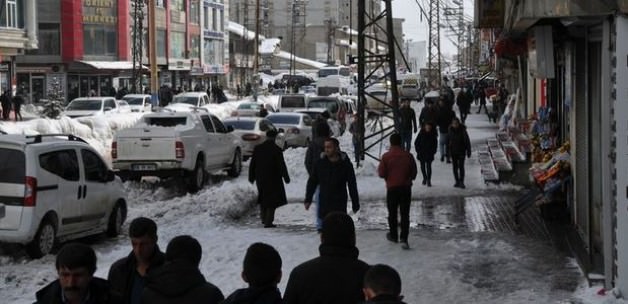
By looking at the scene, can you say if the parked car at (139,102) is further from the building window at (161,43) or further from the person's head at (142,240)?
the person's head at (142,240)

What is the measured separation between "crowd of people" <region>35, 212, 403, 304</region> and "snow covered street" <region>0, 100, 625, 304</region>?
427 cm

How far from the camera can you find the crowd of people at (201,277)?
185 inches

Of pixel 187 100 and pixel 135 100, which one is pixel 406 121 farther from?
pixel 135 100

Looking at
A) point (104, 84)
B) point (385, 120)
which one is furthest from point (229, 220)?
point (104, 84)

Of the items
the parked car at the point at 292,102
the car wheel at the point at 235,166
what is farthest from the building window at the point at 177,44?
the car wheel at the point at 235,166

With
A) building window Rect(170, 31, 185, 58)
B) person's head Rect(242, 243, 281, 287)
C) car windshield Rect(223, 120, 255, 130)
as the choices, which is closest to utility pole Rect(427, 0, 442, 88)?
building window Rect(170, 31, 185, 58)

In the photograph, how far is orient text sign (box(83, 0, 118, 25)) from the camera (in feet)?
215

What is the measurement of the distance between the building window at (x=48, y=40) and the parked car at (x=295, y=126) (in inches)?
1403

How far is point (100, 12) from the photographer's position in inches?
2628

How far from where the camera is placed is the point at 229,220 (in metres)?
15.1

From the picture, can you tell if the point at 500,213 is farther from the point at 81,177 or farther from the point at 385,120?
the point at 385,120

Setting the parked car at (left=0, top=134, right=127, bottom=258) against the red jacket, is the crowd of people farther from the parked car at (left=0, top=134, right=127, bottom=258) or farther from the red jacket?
the red jacket

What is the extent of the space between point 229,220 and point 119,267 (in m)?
9.53

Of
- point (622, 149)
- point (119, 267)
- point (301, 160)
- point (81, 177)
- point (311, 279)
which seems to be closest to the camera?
point (311, 279)
